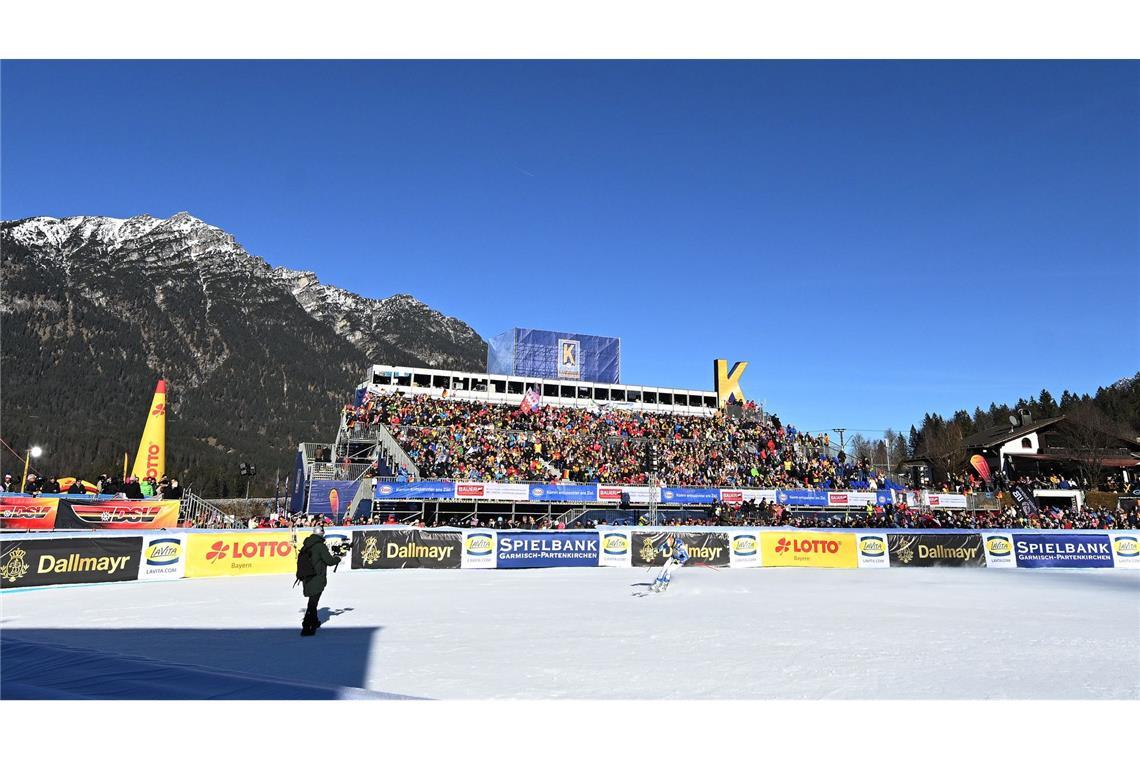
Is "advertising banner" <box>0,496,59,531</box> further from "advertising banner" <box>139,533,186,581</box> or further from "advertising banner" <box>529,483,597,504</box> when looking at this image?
"advertising banner" <box>529,483,597,504</box>

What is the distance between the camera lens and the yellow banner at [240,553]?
1983cm

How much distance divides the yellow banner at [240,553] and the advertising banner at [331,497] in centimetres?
1270

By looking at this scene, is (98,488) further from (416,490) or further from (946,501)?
(946,501)

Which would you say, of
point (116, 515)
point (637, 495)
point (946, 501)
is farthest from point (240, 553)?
point (946, 501)

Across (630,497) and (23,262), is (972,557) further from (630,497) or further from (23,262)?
(23,262)

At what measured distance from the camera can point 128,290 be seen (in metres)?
185

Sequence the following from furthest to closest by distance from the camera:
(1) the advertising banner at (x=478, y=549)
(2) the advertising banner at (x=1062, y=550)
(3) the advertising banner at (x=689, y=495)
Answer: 1. (3) the advertising banner at (x=689, y=495)
2. (2) the advertising banner at (x=1062, y=550)
3. (1) the advertising banner at (x=478, y=549)

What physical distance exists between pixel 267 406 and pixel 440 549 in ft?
494

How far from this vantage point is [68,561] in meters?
17.5

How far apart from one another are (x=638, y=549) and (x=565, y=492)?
43.0 feet

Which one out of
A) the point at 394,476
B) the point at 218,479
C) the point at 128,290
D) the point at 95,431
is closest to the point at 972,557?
the point at 394,476

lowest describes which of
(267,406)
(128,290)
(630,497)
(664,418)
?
(630,497)

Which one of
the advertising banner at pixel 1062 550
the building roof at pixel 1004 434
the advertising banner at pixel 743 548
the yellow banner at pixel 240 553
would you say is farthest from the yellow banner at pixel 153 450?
the building roof at pixel 1004 434

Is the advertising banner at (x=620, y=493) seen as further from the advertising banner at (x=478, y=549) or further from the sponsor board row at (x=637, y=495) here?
the advertising banner at (x=478, y=549)
